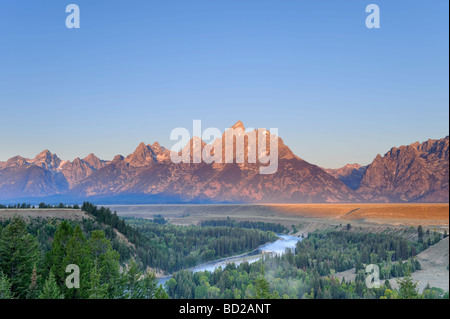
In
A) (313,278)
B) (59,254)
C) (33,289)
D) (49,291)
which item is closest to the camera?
(49,291)

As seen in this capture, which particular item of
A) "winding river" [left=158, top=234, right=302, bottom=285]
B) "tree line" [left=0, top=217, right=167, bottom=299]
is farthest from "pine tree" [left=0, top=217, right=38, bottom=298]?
"winding river" [left=158, top=234, right=302, bottom=285]

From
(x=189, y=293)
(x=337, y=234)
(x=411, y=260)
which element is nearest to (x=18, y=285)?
(x=189, y=293)

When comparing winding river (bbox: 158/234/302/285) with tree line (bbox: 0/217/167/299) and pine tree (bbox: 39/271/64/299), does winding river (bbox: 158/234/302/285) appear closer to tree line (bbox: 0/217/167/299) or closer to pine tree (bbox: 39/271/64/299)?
tree line (bbox: 0/217/167/299)

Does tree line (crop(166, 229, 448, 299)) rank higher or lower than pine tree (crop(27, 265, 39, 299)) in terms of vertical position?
lower

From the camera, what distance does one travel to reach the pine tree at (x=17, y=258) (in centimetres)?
5869

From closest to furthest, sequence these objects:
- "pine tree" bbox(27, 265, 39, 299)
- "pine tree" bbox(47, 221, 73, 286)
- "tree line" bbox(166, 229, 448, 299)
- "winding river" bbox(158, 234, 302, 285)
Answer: "pine tree" bbox(27, 265, 39, 299)
"pine tree" bbox(47, 221, 73, 286)
"tree line" bbox(166, 229, 448, 299)
"winding river" bbox(158, 234, 302, 285)

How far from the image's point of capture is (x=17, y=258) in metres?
59.6

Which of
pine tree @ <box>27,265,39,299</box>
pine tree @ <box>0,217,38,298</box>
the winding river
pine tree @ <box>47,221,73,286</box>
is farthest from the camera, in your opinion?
the winding river

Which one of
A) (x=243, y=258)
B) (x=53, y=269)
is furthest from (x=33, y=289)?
(x=243, y=258)

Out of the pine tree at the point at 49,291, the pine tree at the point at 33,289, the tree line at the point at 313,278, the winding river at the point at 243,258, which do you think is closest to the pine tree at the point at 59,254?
the pine tree at the point at 33,289

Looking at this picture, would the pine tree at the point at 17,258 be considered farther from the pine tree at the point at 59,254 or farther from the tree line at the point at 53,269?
the pine tree at the point at 59,254

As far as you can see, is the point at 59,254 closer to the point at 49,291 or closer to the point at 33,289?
the point at 33,289

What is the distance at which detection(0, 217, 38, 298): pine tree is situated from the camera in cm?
5869
